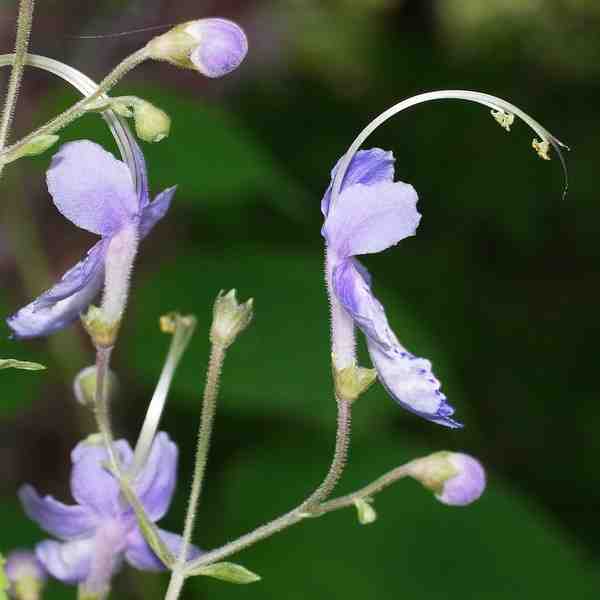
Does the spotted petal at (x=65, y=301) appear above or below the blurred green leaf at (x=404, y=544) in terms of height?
above

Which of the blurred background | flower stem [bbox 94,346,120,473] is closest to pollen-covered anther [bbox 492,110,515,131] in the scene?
flower stem [bbox 94,346,120,473]

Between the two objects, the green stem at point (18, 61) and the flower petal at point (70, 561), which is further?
the flower petal at point (70, 561)

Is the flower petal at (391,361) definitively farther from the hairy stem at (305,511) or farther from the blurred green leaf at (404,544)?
the blurred green leaf at (404,544)

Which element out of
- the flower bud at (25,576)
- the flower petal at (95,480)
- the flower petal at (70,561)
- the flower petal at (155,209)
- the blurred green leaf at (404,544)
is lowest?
the blurred green leaf at (404,544)

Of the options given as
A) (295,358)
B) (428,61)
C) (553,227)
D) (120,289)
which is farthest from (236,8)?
(120,289)

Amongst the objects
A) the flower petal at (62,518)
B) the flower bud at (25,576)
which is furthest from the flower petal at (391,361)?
the flower bud at (25,576)

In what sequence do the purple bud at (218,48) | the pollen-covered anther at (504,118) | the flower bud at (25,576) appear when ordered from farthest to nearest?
the flower bud at (25,576) < the pollen-covered anther at (504,118) < the purple bud at (218,48)

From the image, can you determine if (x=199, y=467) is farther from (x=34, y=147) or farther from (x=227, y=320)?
Result: (x=34, y=147)
